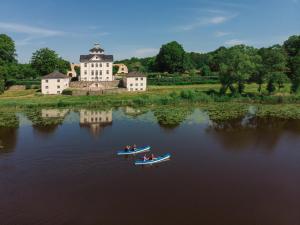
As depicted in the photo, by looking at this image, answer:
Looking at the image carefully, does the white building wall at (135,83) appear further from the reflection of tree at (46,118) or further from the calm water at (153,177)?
the calm water at (153,177)

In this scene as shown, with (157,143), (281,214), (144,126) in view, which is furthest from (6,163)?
(281,214)

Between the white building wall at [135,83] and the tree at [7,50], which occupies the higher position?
the tree at [7,50]

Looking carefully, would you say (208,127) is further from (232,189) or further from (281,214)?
(281,214)

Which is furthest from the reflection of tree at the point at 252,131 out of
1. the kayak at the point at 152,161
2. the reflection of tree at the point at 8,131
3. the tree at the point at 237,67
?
the reflection of tree at the point at 8,131

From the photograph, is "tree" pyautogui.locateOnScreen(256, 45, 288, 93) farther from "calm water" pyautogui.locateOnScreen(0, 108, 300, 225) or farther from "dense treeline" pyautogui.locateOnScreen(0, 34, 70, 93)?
"dense treeline" pyautogui.locateOnScreen(0, 34, 70, 93)

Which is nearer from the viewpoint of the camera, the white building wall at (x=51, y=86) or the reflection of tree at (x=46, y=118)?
the reflection of tree at (x=46, y=118)

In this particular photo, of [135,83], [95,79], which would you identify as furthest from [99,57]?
[135,83]

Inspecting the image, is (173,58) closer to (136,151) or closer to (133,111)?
(133,111)
